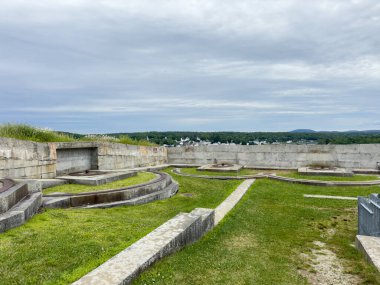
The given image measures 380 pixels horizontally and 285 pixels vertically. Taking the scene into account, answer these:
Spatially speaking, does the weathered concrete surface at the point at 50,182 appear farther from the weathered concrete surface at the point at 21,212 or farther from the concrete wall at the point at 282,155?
the concrete wall at the point at 282,155

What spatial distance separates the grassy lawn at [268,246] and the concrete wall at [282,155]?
316 inches

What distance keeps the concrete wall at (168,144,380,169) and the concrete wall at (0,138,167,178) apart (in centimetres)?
314

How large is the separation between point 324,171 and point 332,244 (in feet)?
31.2

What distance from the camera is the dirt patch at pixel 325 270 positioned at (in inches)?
179

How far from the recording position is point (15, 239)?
4.99 meters

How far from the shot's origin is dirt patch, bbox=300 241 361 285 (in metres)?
4.54

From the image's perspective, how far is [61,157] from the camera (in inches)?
476

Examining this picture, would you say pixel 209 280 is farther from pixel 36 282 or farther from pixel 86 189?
pixel 86 189

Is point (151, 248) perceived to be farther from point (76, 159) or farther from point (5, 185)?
point (76, 159)

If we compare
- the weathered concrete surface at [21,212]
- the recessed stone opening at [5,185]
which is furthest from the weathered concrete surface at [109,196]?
the recessed stone opening at [5,185]

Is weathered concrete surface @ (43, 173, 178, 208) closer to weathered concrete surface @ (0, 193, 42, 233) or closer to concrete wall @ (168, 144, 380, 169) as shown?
weathered concrete surface @ (0, 193, 42, 233)

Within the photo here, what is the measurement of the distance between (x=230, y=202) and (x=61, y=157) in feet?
22.0

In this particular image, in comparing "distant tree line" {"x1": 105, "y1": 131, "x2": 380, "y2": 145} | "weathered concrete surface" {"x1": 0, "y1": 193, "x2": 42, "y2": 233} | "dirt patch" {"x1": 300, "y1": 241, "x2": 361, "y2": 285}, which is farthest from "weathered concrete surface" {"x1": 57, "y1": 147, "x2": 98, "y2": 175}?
"dirt patch" {"x1": 300, "y1": 241, "x2": 361, "y2": 285}

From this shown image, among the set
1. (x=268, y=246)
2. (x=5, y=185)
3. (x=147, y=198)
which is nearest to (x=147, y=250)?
(x=268, y=246)
